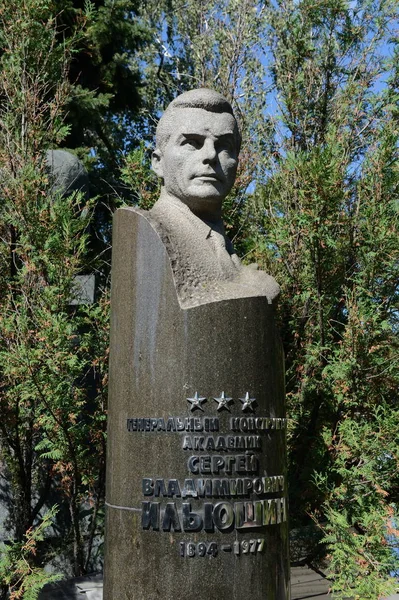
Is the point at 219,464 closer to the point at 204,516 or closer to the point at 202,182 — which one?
the point at 204,516

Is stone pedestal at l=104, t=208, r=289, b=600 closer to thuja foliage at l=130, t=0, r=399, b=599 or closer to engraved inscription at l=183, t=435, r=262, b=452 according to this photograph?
engraved inscription at l=183, t=435, r=262, b=452

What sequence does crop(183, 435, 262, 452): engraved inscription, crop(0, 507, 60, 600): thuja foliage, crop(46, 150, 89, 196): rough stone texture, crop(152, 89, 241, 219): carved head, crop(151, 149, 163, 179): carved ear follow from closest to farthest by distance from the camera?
crop(183, 435, 262, 452): engraved inscription < crop(152, 89, 241, 219): carved head < crop(151, 149, 163, 179): carved ear < crop(0, 507, 60, 600): thuja foliage < crop(46, 150, 89, 196): rough stone texture

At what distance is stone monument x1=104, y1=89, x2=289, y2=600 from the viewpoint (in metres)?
3.32

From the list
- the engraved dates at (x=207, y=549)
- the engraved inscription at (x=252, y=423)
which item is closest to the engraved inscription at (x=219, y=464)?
the engraved inscription at (x=252, y=423)

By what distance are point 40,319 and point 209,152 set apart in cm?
197

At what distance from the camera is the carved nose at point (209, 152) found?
4094 millimetres

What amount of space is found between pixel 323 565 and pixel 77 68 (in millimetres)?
7743

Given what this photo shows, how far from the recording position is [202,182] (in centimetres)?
409

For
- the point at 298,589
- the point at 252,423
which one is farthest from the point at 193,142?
the point at 298,589

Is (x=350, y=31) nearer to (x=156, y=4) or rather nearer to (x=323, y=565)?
(x=323, y=565)

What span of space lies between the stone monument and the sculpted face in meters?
0.36

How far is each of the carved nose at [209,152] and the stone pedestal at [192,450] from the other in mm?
675

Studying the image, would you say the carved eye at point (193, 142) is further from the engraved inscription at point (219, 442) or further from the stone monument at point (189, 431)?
the engraved inscription at point (219, 442)

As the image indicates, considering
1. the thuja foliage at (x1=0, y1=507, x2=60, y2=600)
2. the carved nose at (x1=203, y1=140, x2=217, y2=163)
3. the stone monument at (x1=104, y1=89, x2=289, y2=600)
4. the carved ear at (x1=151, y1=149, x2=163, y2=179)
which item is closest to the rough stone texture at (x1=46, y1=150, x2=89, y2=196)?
the carved ear at (x1=151, y1=149, x2=163, y2=179)
